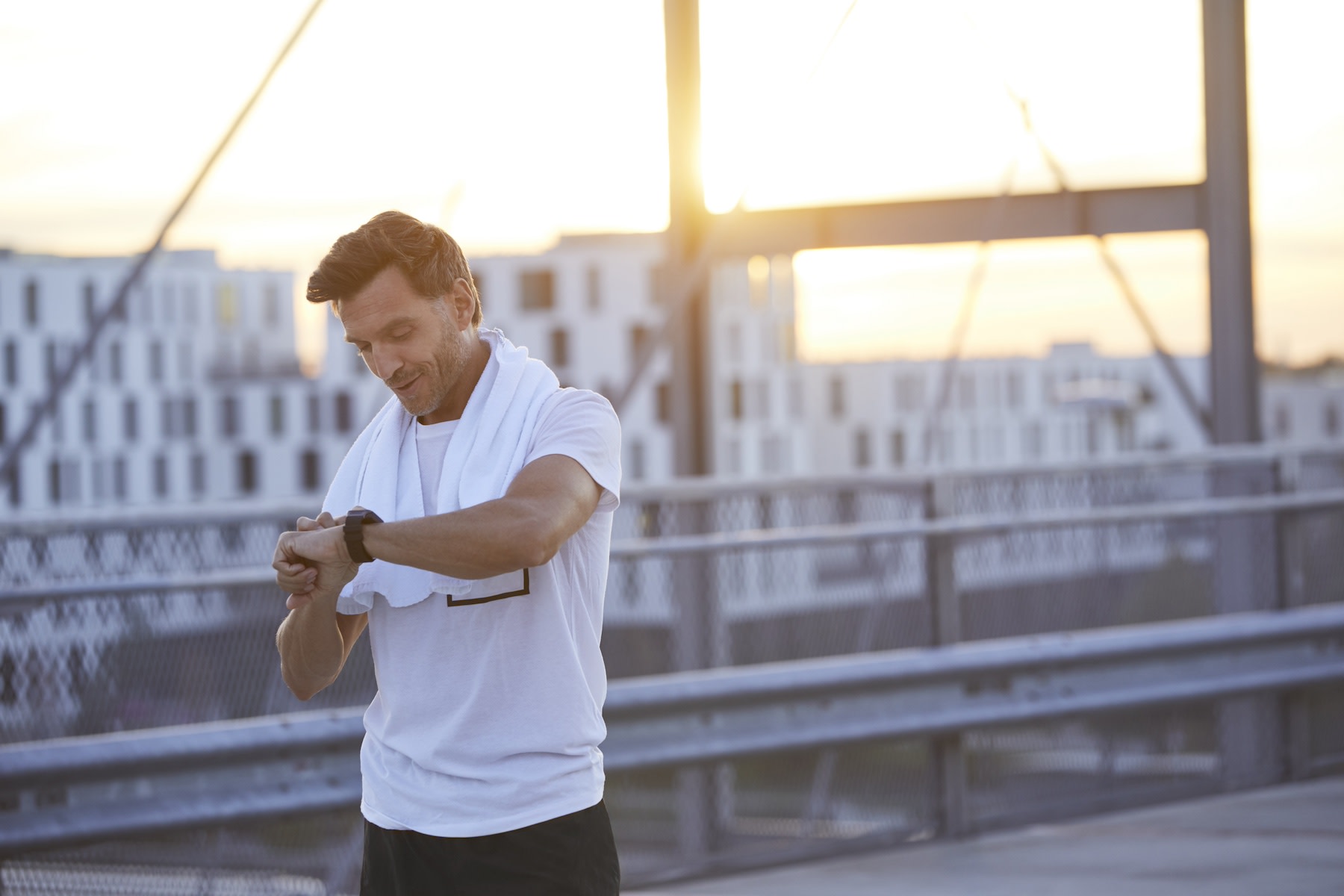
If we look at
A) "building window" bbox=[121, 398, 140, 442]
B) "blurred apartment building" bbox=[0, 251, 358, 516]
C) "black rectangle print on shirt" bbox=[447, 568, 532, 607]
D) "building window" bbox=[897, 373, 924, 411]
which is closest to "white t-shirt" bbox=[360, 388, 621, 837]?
"black rectangle print on shirt" bbox=[447, 568, 532, 607]

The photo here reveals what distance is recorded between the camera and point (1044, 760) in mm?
5664

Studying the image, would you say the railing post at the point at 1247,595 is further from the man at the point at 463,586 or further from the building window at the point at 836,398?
the building window at the point at 836,398

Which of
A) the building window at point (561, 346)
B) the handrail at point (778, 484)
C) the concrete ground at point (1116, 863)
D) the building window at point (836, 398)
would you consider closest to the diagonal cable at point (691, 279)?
the handrail at point (778, 484)

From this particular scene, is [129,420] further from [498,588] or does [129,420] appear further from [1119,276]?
[498,588]

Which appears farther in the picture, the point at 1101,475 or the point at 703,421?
the point at 703,421

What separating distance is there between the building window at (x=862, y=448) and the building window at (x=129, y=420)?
45031 millimetres

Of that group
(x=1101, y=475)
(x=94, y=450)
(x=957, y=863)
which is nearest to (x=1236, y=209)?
(x=1101, y=475)

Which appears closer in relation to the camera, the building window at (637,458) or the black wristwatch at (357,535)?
the black wristwatch at (357,535)

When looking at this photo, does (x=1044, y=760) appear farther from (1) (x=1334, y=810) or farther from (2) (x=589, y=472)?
(2) (x=589, y=472)

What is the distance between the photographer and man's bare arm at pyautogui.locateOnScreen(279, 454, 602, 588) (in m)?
2.03

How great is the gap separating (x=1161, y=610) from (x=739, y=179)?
2272 mm

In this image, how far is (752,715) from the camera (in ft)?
15.8

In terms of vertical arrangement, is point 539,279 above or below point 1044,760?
above

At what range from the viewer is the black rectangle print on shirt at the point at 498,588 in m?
2.12
